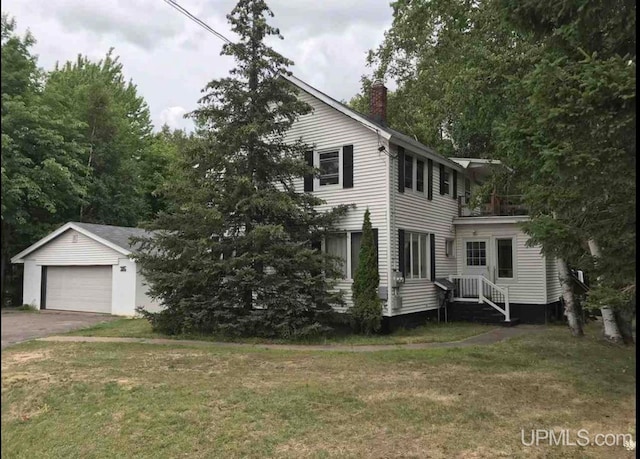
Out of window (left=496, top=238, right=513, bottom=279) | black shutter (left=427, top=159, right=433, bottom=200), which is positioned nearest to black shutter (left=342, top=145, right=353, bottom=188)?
black shutter (left=427, top=159, right=433, bottom=200)

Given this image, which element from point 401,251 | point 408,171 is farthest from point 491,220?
point 401,251

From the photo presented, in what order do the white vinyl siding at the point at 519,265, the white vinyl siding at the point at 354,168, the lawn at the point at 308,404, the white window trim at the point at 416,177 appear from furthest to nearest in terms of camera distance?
the white vinyl siding at the point at 519,265, the white window trim at the point at 416,177, the white vinyl siding at the point at 354,168, the lawn at the point at 308,404

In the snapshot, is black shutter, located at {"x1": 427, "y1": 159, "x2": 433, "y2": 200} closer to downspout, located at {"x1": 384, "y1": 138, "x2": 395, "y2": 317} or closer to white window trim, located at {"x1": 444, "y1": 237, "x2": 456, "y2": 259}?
white window trim, located at {"x1": 444, "y1": 237, "x2": 456, "y2": 259}

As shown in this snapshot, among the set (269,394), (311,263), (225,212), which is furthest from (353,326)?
(269,394)

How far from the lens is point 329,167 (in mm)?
15172

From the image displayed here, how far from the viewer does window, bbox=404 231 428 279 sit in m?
14.9

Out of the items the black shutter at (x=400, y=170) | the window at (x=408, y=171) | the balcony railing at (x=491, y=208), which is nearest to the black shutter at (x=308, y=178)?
the black shutter at (x=400, y=170)

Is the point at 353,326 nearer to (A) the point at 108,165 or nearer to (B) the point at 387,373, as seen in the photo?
(B) the point at 387,373

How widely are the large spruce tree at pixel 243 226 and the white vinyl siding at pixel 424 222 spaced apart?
2351 mm

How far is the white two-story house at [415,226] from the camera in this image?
46.2 ft

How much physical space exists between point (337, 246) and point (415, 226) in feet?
7.80

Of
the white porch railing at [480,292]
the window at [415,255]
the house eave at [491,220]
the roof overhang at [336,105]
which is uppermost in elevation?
the roof overhang at [336,105]

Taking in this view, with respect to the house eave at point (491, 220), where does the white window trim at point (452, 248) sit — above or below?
below

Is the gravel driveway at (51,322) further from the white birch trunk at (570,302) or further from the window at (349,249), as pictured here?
the white birch trunk at (570,302)
